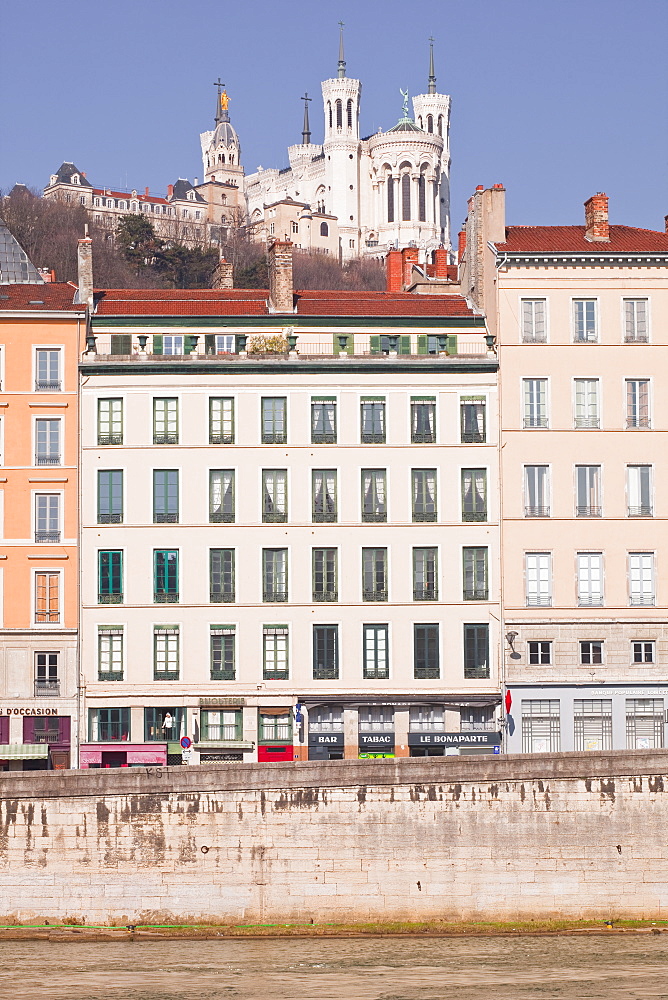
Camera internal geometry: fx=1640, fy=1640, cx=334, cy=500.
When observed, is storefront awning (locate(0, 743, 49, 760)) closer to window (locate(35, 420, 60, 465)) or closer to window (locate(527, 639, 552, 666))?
window (locate(35, 420, 60, 465))

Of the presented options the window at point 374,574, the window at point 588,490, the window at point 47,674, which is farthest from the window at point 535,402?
the window at point 47,674

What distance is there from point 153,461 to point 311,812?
16719mm

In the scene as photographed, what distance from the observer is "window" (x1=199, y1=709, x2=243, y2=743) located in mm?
51969

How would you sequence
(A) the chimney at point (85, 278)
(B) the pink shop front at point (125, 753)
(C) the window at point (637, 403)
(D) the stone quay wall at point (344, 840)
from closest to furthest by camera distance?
(D) the stone quay wall at point (344, 840) → (B) the pink shop front at point (125, 753) → (C) the window at point (637, 403) → (A) the chimney at point (85, 278)

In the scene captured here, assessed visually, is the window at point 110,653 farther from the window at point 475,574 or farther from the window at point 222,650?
the window at point 475,574

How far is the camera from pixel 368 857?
39750 millimetres

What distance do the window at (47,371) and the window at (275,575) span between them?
8.75m

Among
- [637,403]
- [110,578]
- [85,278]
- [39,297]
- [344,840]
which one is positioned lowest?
[344,840]

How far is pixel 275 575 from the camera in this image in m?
52.6

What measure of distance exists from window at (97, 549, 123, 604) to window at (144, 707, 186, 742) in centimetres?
376

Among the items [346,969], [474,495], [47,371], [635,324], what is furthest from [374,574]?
[346,969]

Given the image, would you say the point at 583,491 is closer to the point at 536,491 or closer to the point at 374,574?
the point at 536,491

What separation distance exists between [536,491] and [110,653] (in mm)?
14710

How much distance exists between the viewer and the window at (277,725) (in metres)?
52.1
